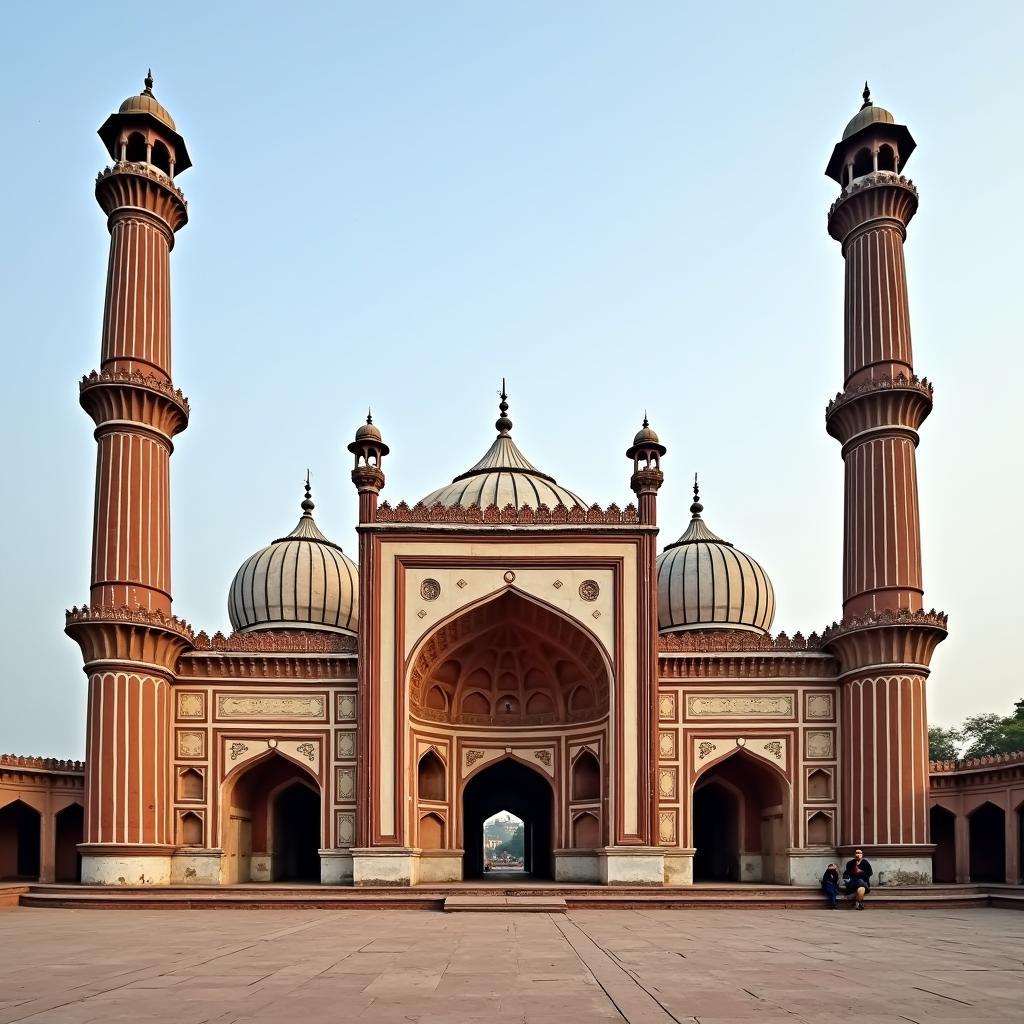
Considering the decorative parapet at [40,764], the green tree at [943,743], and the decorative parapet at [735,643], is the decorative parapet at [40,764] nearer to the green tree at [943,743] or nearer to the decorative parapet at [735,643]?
the decorative parapet at [735,643]

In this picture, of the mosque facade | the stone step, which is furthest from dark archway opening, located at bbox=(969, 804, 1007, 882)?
the stone step

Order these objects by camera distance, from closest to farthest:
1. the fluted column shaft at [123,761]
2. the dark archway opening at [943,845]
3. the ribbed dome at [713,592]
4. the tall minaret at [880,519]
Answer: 1. the fluted column shaft at [123,761]
2. the tall minaret at [880,519]
3. the dark archway opening at [943,845]
4. the ribbed dome at [713,592]

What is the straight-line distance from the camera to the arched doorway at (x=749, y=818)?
21609mm

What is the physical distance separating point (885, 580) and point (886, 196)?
7078mm

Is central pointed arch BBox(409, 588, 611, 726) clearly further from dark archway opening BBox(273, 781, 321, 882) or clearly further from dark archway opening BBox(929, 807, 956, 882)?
dark archway opening BBox(929, 807, 956, 882)

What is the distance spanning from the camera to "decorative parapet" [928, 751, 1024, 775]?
20656 mm

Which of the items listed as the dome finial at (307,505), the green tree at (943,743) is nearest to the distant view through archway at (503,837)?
the green tree at (943,743)

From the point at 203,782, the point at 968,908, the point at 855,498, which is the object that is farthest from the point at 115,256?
the point at 968,908

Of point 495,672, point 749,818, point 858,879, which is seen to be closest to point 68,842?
point 495,672

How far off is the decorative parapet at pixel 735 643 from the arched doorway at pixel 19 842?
1245cm

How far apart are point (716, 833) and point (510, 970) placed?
54.4 ft

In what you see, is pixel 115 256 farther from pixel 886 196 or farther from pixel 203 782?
pixel 886 196

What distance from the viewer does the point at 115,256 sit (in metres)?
22.0

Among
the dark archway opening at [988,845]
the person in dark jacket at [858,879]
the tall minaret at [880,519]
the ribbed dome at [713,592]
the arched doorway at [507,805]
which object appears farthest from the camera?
the arched doorway at [507,805]
